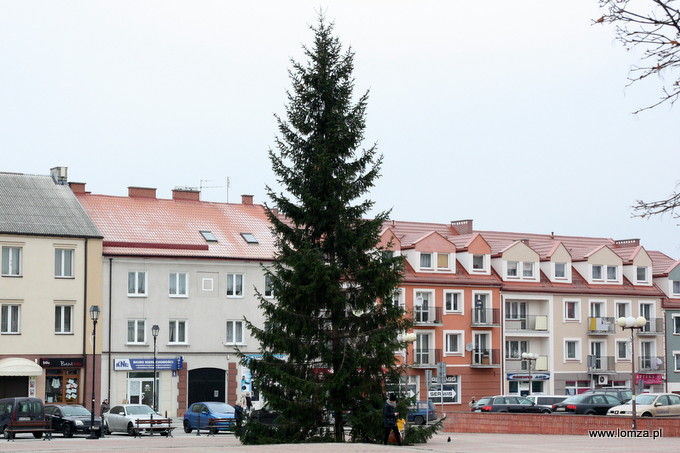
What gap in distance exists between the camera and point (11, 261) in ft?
187

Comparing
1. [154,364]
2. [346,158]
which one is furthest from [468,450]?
[154,364]

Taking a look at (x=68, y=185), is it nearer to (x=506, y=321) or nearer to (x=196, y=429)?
(x=196, y=429)

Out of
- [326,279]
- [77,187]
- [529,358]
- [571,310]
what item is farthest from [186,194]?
[326,279]

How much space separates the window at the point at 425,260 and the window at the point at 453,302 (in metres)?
2.02

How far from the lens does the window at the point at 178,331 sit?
200 feet

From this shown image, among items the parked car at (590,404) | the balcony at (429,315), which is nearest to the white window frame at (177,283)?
the balcony at (429,315)

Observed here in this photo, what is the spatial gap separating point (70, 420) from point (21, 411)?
8.93 feet

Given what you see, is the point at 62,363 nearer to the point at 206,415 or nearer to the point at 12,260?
the point at 12,260

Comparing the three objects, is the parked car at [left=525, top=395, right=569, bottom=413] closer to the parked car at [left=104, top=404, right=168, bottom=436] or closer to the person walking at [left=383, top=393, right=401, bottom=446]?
the parked car at [left=104, top=404, right=168, bottom=436]

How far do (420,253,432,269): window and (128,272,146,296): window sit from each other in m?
18.3

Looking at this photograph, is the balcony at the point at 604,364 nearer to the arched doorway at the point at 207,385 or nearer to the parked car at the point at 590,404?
the arched doorway at the point at 207,385

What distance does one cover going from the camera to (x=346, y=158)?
3238 cm

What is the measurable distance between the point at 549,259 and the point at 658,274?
996 centimetres

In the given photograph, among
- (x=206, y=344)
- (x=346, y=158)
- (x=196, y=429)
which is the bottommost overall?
(x=196, y=429)
